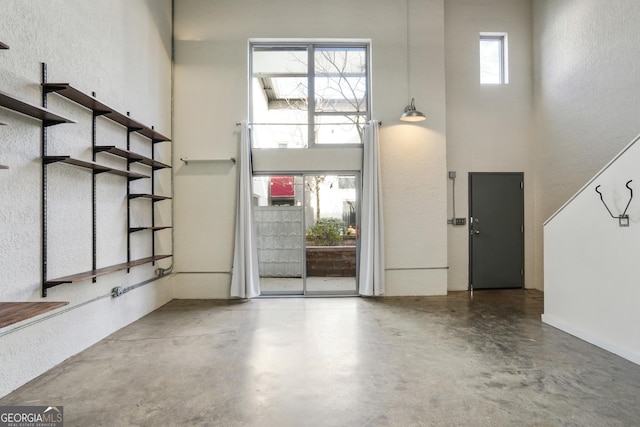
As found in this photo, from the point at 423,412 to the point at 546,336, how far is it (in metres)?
2.15

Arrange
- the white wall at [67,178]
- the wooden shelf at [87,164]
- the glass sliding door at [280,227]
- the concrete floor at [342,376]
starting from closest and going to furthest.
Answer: the concrete floor at [342,376], the white wall at [67,178], the wooden shelf at [87,164], the glass sliding door at [280,227]

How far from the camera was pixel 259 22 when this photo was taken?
16.9 feet

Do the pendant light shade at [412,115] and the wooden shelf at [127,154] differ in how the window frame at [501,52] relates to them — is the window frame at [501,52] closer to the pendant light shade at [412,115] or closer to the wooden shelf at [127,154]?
the pendant light shade at [412,115]

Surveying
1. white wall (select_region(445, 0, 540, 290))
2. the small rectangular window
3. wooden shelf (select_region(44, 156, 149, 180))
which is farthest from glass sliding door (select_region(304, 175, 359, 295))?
the small rectangular window

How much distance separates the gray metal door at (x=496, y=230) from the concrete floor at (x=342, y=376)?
1526 millimetres

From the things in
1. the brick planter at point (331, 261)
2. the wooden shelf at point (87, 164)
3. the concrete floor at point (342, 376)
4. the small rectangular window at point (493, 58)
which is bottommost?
the concrete floor at point (342, 376)

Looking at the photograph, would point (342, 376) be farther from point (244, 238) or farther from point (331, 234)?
point (331, 234)

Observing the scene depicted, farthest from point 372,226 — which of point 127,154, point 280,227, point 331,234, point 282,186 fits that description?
point 127,154

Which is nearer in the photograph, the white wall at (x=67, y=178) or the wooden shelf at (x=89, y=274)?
the white wall at (x=67, y=178)

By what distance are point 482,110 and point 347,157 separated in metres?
2.55

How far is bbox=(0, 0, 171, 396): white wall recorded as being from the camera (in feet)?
7.91

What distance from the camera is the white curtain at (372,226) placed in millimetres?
5016

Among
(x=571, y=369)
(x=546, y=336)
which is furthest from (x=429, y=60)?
(x=571, y=369)

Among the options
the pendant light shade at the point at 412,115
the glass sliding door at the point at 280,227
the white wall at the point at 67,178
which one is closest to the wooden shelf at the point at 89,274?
the white wall at the point at 67,178
